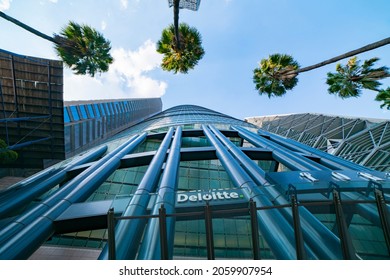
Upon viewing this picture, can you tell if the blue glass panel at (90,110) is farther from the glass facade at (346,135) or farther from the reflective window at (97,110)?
the glass facade at (346,135)

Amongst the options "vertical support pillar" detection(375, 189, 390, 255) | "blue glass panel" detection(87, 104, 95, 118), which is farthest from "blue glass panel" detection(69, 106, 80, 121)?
"vertical support pillar" detection(375, 189, 390, 255)

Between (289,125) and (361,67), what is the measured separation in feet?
100

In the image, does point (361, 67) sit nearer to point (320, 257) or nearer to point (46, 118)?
point (320, 257)

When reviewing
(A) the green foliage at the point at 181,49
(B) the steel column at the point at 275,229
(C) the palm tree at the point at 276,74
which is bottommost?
(B) the steel column at the point at 275,229

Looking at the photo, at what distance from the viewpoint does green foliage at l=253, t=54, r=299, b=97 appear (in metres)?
13.9

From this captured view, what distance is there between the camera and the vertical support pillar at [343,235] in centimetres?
363

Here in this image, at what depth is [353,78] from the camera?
11945 mm

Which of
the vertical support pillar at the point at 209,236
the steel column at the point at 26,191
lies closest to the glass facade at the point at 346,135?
the vertical support pillar at the point at 209,236

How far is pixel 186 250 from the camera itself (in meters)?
6.89

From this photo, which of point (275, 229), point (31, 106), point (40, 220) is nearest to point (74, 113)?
point (31, 106)

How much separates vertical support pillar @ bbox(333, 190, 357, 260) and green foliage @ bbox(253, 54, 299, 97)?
11.5 meters

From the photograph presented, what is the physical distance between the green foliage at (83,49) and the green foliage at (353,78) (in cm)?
1804

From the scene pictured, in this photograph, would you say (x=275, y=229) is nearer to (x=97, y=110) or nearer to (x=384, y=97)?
(x=384, y=97)
